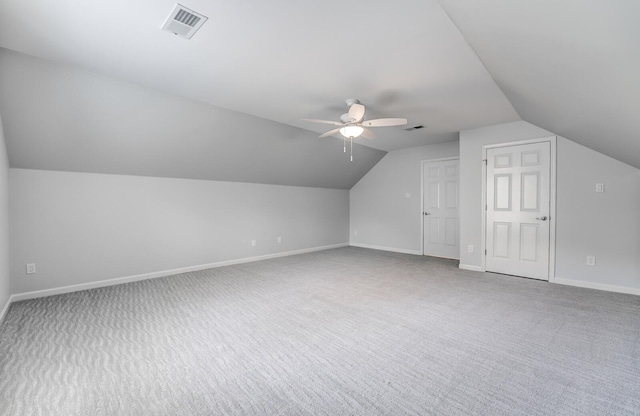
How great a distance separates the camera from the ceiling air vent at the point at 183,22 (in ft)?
6.19

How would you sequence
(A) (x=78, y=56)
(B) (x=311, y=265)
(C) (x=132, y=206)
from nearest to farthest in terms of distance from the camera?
(A) (x=78, y=56) → (C) (x=132, y=206) → (B) (x=311, y=265)

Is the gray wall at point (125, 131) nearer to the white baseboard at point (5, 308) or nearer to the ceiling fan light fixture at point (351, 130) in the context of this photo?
the ceiling fan light fixture at point (351, 130)

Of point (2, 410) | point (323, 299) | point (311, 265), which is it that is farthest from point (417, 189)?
point (2, 410)

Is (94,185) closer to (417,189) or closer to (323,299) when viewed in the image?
(323,299)

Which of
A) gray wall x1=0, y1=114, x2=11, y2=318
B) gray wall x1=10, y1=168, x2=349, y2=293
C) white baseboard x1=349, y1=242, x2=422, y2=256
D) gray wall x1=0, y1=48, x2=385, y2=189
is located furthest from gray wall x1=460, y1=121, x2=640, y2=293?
gray wall x1=0, y1=114, x2=11, y2=318

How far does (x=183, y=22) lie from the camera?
200 cm

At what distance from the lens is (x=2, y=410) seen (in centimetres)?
154

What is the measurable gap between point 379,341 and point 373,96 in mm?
2668

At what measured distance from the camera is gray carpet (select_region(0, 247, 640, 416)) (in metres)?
1.63

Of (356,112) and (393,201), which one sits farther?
(393,201)

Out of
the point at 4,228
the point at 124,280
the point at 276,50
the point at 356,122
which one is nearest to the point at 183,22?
the point at 276,50

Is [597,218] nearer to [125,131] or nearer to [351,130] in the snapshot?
[351,130]

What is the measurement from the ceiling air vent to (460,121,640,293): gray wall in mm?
4599

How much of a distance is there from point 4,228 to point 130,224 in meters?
1.28
